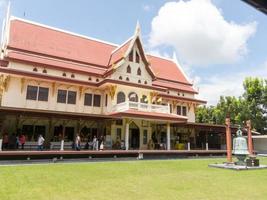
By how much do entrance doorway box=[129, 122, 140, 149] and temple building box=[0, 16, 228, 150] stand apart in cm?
9

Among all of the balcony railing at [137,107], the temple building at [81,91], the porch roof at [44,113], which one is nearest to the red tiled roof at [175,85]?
the temple building at [81,91]

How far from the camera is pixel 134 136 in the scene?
23016 millimetres

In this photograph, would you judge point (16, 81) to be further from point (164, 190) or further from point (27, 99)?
point (164, 190)

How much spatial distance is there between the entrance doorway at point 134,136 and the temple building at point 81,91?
9 cm

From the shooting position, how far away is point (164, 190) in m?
6.85

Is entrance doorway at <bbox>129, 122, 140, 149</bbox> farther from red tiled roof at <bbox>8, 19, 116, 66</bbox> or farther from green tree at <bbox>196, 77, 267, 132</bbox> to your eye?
green tree at <bbox>196, 77, 267, 132</bbox>

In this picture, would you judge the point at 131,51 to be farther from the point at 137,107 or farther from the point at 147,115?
the point at 147,115

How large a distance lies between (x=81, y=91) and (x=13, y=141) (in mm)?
6767

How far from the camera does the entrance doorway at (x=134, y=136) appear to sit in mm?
22844

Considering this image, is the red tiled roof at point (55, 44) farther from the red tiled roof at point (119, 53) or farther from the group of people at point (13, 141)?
the group of people at point (13, 141)

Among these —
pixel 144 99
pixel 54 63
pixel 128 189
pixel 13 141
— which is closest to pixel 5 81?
pixel 54 63

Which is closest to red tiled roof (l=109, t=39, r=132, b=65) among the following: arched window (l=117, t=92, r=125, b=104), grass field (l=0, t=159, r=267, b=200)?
arched window (l=117, t=92, r=125, b=104)

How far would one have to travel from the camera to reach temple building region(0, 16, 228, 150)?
18938 mm

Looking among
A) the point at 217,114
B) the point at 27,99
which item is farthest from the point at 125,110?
the point at 217,114
